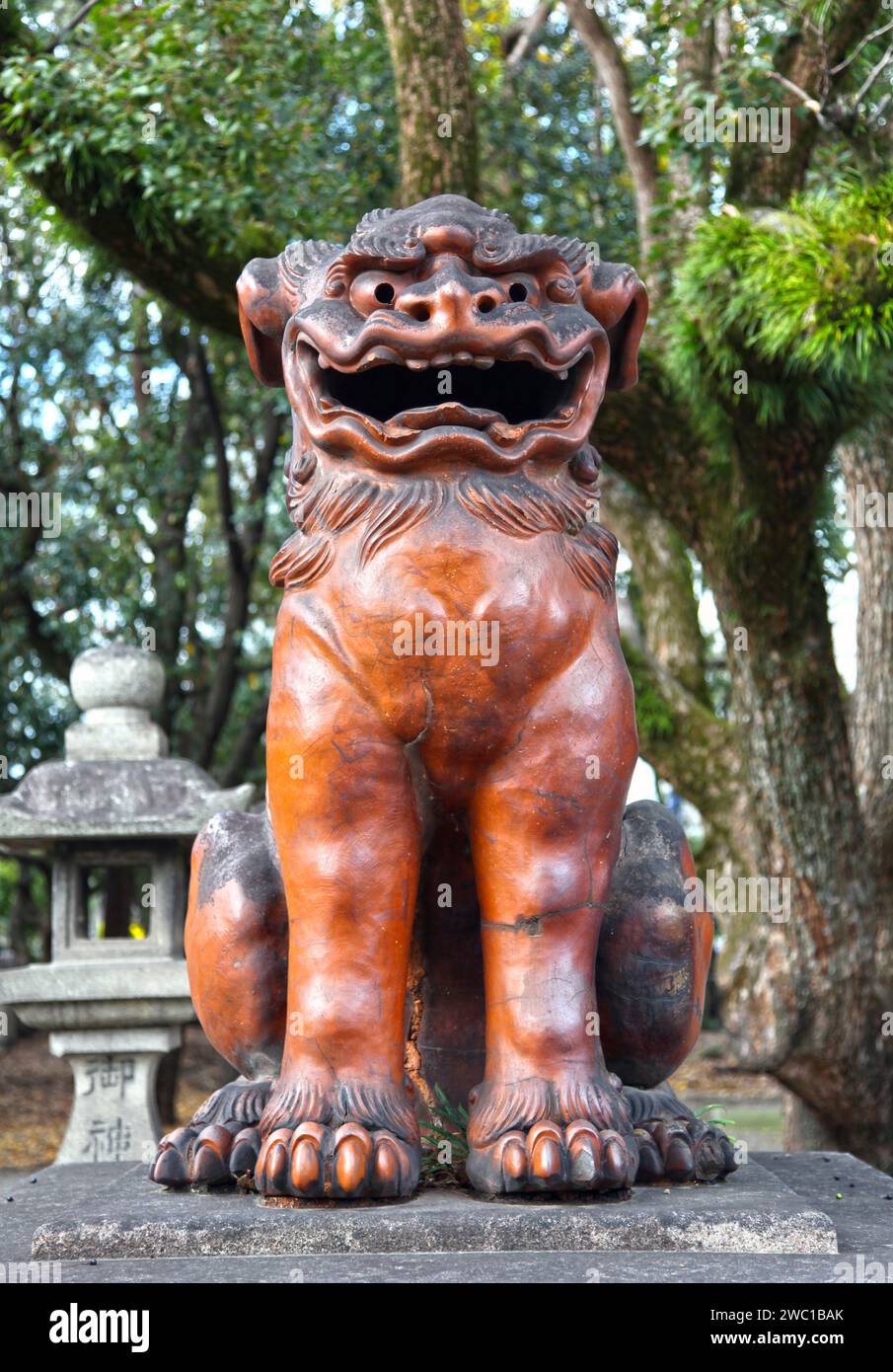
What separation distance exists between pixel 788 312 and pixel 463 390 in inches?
67.5

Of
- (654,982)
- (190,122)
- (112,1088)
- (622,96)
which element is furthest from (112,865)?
(622,96)

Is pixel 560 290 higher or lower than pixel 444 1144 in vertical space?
higher

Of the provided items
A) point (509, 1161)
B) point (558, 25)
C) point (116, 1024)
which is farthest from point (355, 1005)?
point (558, 25)

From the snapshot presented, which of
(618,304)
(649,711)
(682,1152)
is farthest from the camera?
(649,711)

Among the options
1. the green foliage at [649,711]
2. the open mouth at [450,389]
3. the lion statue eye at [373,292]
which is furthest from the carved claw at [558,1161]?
the green foliage at [649,711]

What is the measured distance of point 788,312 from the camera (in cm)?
386

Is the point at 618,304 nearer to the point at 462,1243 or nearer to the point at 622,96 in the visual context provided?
the point at 462,1243

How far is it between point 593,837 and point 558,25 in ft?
27.4

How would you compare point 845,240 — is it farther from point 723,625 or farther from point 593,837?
point 593,837

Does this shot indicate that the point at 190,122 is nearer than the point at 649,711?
Yes

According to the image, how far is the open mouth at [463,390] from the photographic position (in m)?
2.40

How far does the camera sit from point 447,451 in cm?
232

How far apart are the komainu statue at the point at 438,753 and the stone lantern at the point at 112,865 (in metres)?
2.83

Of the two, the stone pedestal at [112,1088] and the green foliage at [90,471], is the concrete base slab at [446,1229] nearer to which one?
the stone pedestal at [112,1088]
